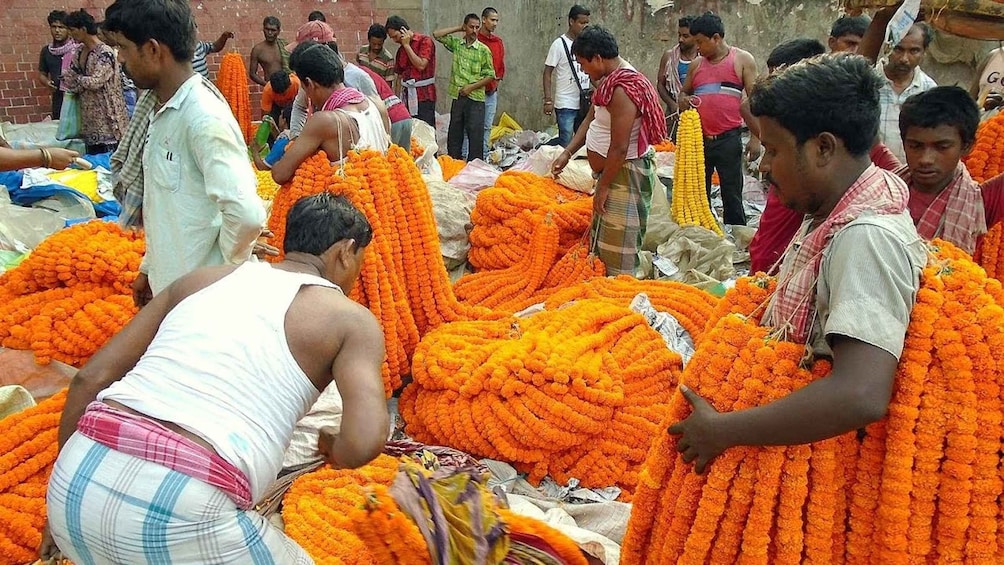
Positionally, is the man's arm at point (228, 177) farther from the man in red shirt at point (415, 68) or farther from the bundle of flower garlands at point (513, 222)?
the man in red shirt at point (415, 68)

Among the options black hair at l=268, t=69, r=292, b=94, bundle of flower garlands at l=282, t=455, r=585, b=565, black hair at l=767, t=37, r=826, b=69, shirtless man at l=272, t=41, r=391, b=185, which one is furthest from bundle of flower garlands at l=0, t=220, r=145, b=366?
black hair at l=268, t=69, r=292, b=94

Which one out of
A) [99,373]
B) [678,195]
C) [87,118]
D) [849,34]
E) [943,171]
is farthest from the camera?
[87,118]

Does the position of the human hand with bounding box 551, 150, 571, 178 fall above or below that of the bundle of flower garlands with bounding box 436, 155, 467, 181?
above

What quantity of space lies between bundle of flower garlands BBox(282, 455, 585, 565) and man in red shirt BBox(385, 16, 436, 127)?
7110mm

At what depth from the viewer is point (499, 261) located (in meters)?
5.34

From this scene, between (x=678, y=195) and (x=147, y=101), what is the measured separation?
4.13 metres

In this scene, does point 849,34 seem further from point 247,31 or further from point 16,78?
point 16,78

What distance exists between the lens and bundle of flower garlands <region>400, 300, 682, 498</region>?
3.21 meters

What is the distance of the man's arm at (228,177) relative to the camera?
2666mm

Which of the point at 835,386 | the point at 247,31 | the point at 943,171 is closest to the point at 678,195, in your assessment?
the point at 943,171

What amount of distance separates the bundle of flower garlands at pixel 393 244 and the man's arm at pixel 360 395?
6.36 ft

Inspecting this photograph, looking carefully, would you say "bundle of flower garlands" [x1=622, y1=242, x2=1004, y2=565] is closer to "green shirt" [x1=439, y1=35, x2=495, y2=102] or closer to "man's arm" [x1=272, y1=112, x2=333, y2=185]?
"man's arm" [x1=272, y1=112, x2=333, y2=185]

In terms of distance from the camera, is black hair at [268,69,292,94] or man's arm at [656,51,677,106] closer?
man's arm at [656,51,677,106]

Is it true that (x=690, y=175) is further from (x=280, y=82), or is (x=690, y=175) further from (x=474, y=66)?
(x=280, y=82)
